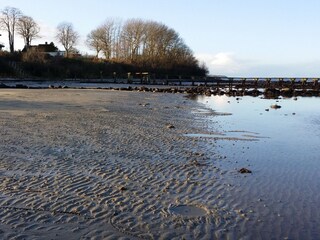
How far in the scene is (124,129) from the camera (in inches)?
600

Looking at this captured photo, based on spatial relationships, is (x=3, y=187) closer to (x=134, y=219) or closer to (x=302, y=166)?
(x=134, y=219)

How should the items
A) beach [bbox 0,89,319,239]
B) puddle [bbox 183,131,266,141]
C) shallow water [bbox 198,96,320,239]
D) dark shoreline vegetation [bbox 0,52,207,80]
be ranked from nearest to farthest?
beach [bbox 0,89,319,239] → shallow water [bbox 198,96,320,239] → puddle [bbox 183,131,266,141] → dark shoreline vegetation [bbox 0,52,207,80]

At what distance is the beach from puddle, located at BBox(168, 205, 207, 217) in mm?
16

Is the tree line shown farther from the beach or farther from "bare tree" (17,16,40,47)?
the beach


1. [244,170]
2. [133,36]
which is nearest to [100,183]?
[244,170]

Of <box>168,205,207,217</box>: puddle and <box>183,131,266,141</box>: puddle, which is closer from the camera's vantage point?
<box>168,205,207,217</box>: puddle

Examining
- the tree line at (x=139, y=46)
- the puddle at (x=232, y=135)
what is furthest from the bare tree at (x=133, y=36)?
the puddle at (x=232, y=135)

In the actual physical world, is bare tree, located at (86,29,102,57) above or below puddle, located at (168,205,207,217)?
above

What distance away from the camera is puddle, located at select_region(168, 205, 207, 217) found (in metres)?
6.28

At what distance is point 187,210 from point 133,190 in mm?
→ 1366

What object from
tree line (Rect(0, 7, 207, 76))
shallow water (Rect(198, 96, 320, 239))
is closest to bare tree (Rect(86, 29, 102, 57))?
tree line (Rect(0, 7, 207, 76))

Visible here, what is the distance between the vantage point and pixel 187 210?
6.47 m

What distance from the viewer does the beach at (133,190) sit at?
18.4ft

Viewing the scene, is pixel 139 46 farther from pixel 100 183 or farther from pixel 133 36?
pixel 100 183
